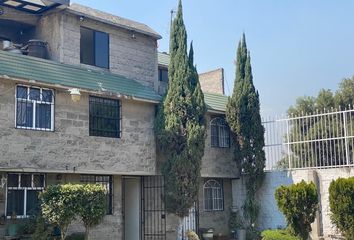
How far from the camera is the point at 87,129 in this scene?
725 inches

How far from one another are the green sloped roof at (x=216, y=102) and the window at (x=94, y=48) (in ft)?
17.3

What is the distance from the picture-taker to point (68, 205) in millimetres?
15289

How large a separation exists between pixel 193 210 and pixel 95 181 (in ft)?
16.1

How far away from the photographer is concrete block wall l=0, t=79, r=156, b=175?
16.2 m

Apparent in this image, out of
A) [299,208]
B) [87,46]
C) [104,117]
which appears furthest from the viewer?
[87,46]

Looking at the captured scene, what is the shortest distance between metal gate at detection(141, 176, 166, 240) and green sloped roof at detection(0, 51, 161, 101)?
12.2ft

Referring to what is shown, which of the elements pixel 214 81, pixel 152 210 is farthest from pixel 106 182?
pixel 214 81

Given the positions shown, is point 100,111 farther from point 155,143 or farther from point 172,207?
point 172,207

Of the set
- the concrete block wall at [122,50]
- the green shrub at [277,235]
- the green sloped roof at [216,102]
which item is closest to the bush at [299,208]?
the green shrub at [277,235]

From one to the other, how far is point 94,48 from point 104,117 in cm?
358

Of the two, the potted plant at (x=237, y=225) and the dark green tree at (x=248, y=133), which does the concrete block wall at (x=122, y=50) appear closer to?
the dark green tree at (x=248, y=133)

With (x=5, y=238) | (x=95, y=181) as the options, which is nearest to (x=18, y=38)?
(x=95, y=181)

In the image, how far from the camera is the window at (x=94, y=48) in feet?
69.3

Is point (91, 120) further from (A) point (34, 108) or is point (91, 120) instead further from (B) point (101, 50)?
(B) point (101, 50)
